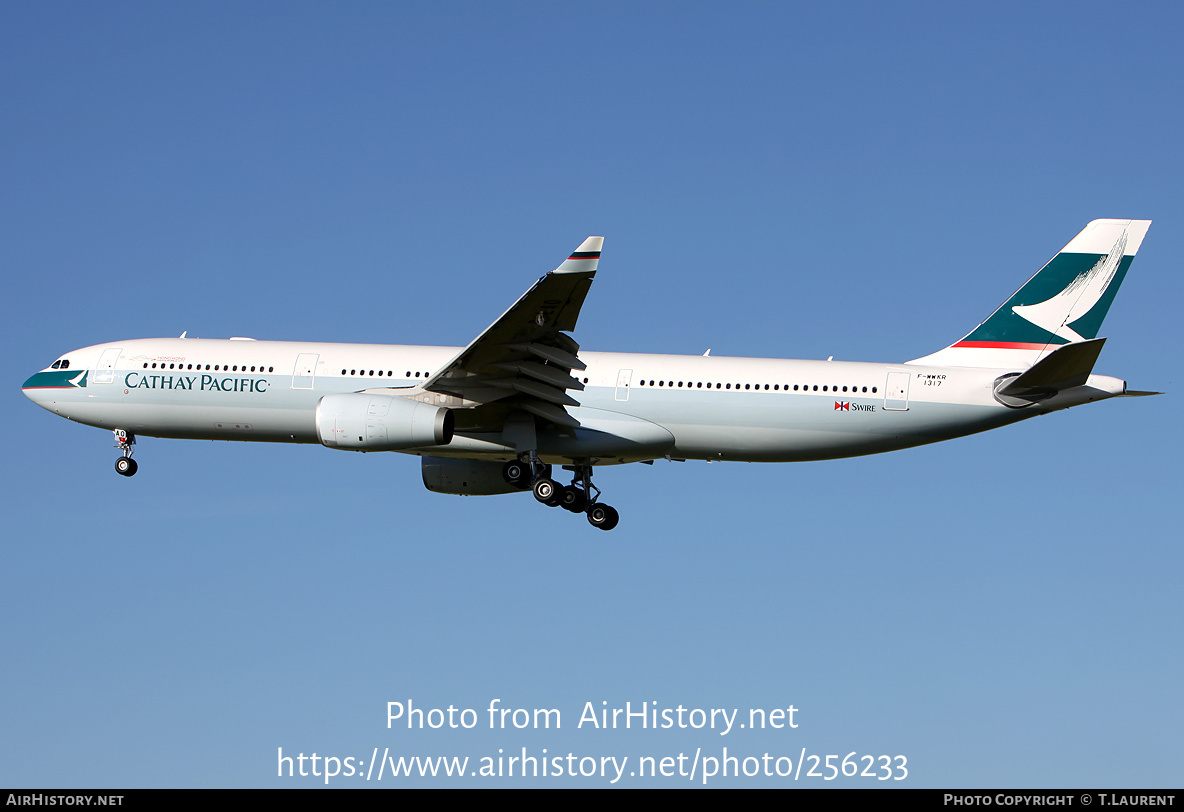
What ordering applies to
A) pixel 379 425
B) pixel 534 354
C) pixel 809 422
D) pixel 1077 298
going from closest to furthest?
pixel 534 354 < pixel 379 425 < pixel 809 422 < pixel 1077 298

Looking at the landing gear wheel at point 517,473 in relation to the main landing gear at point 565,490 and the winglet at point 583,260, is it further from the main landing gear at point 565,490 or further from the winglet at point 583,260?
the winglet at point 583,260

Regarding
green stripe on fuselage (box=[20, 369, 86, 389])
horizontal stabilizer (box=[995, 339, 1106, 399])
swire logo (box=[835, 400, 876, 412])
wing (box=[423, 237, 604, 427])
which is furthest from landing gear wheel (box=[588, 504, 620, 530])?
green stripe on fuselage (box=[20, 369, 86, 389])

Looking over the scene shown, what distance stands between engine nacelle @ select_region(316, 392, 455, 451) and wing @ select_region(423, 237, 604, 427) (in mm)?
1208

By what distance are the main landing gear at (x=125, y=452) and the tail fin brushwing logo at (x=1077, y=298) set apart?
88.4ft

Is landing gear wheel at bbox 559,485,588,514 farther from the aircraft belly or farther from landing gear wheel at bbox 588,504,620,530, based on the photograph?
the aircraft belly

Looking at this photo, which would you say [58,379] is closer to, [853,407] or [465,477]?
[465,477]

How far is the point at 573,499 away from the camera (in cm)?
3838

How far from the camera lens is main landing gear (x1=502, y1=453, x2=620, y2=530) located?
36938mm

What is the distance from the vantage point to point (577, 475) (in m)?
38.7

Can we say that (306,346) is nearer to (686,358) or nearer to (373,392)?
(373,392)

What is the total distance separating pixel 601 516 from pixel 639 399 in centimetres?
417

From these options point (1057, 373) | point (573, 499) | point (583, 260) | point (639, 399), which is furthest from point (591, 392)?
point (1057, 373)
